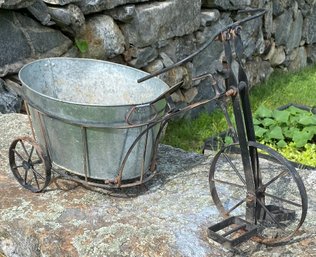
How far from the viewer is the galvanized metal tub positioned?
2141 mm

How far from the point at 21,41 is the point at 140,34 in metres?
1.02

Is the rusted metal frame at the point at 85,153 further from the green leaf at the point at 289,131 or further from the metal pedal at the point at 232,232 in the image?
the green leaf at the point at 289,131

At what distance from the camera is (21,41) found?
3.13 m

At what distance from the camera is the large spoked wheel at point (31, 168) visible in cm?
234

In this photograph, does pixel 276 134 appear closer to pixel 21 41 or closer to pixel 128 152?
pixel 21 41

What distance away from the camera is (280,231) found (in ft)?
7.00

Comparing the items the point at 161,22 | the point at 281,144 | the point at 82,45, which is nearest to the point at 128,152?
the point at 82,45

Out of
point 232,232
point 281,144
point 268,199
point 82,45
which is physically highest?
point 82,45

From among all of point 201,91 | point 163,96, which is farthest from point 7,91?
point 201,91

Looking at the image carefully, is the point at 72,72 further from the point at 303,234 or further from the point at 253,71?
the point at 253,71

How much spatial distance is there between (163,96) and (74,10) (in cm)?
142

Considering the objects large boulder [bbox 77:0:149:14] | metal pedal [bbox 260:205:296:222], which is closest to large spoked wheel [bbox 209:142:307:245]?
metal pedal [bbox 260:205:296:222]

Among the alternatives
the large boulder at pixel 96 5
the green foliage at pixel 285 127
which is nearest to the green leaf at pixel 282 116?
the green foliage at pixel 285 127

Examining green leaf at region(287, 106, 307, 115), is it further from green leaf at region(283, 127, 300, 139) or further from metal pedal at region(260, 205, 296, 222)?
metal pedal at region(260, 205, 296, 222)
